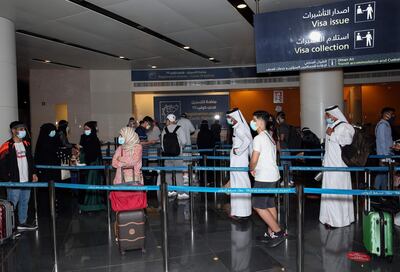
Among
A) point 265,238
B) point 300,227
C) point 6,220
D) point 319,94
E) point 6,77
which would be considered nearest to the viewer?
point 300,227

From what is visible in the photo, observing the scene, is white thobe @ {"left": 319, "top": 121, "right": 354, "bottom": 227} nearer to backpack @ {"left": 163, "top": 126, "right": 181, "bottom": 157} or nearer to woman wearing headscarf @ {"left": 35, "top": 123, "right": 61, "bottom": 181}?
backpack @ {"left": 163, "top": 126, "right": 181, "bottom": 157}

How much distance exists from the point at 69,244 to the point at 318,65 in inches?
188

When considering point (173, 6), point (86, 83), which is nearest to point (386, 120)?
point (173, 6)

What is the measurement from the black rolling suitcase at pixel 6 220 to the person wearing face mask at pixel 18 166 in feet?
1.32

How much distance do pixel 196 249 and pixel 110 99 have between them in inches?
430

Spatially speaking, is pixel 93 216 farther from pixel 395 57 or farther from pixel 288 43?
pixel 395 57

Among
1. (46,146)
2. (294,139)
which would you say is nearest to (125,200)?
(46,146)

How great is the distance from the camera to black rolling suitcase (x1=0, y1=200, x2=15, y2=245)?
196 inches

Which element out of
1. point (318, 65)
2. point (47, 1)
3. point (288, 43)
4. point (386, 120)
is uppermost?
point (47, 1)

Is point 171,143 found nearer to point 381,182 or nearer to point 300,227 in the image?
point 381,182

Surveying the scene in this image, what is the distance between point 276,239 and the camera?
4.79 m

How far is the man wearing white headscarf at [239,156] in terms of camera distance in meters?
5.57

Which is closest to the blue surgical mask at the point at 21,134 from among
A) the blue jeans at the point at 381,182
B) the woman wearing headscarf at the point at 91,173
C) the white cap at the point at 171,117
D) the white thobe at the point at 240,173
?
the woman wearing headscarf at the point at 91,173

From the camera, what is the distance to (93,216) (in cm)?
654
